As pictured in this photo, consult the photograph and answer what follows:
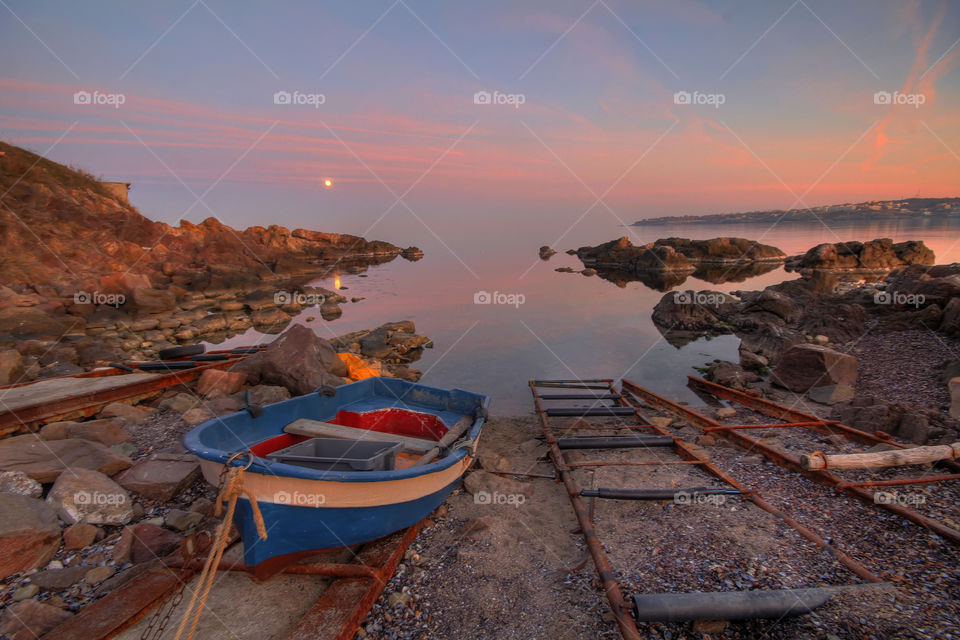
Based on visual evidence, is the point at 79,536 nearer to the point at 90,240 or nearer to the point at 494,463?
the point at 494,463

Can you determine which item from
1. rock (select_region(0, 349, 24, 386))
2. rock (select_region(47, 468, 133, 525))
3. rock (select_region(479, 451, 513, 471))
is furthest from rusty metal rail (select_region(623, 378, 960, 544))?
rock (select_region(0, 349, 24, 386))

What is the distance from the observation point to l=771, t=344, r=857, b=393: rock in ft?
36.3

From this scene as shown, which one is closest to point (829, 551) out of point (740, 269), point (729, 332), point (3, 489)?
point (3, 489)

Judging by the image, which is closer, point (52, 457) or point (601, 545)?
A: point (601, 545)

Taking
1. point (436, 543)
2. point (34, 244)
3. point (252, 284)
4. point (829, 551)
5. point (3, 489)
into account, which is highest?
point (34, 244)

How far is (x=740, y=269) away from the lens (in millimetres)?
51438

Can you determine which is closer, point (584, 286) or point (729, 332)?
point (729, 332)

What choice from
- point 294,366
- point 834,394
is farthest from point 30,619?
point 834,394

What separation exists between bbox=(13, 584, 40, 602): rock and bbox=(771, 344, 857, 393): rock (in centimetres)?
1584

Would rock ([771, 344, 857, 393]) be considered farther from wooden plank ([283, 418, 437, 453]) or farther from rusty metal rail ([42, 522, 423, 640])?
rusty metal rail ([42, 522, 423, 640])

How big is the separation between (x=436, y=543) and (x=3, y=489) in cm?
574

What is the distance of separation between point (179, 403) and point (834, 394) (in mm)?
16286

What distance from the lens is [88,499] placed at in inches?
215

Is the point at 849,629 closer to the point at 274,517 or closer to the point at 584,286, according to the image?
the point at 274,517
